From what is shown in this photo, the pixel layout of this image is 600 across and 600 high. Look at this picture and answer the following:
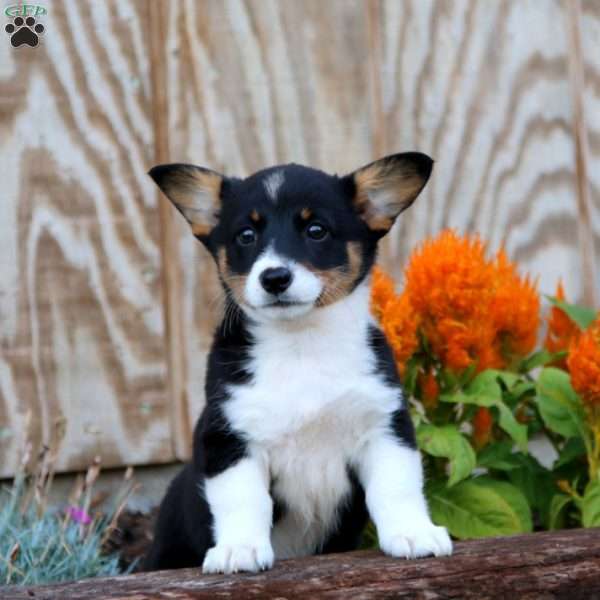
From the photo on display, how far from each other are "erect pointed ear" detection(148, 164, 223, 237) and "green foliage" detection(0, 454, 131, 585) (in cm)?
101

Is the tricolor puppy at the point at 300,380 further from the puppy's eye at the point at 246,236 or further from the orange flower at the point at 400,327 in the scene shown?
the orange flower at the point at 400,327

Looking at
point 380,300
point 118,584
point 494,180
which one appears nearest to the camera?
point 118,584

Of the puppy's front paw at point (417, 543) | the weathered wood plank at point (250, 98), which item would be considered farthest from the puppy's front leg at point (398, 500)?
the weathered wood plank at point (250, 98)

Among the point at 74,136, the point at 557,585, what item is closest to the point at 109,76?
the point at 74,136

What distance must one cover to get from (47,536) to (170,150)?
143cm

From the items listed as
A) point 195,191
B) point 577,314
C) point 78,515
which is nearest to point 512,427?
point 577,314

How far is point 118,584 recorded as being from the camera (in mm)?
2605

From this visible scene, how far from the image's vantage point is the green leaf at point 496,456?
3.59 m

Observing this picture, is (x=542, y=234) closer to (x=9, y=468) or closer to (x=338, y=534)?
(x=338, y=534)

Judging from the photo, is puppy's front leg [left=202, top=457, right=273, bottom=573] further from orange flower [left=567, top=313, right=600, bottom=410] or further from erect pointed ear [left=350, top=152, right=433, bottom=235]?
orange flower [left=567, top=313, right=600, bottom=410]

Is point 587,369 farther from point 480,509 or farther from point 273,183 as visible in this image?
point 273,183

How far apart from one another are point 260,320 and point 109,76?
5.00 ft

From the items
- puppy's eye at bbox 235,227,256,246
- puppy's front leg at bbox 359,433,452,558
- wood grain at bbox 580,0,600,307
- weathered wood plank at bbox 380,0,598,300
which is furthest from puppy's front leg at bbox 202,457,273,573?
wood grain at bbox 580,0,600,307

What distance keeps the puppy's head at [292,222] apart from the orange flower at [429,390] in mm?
665
